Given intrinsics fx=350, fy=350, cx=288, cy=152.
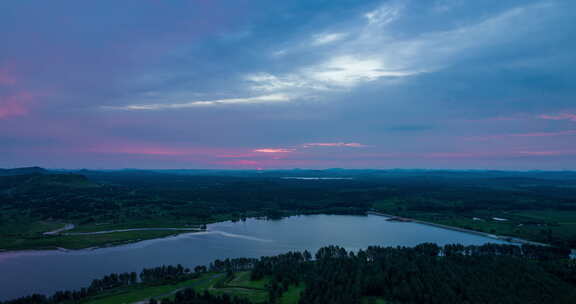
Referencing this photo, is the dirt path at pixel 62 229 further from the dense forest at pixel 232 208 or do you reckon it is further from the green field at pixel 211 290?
the green field at pixel 211 290

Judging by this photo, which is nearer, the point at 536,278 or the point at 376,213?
the point at 536,278

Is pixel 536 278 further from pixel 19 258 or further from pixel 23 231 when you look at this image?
pixel 23 231

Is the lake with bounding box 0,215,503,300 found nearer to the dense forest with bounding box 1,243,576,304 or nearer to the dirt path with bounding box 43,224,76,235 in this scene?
the dense forest with bounding box 1,243,576,304

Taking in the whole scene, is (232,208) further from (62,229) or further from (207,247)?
(207,247)

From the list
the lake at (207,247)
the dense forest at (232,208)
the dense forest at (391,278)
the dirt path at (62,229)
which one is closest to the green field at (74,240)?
the dense forest at (232,208)

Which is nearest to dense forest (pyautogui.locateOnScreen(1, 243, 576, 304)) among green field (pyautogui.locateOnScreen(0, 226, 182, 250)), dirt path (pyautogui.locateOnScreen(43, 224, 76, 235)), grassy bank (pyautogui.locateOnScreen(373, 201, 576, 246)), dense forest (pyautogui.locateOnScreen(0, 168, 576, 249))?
grassy bank (pyautogui.locateOnScreen(373, 201, 576, 246))

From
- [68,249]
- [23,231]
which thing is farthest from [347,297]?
[23,231]

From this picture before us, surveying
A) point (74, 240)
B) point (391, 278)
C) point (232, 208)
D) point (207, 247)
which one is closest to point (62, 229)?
point (74, 240)
